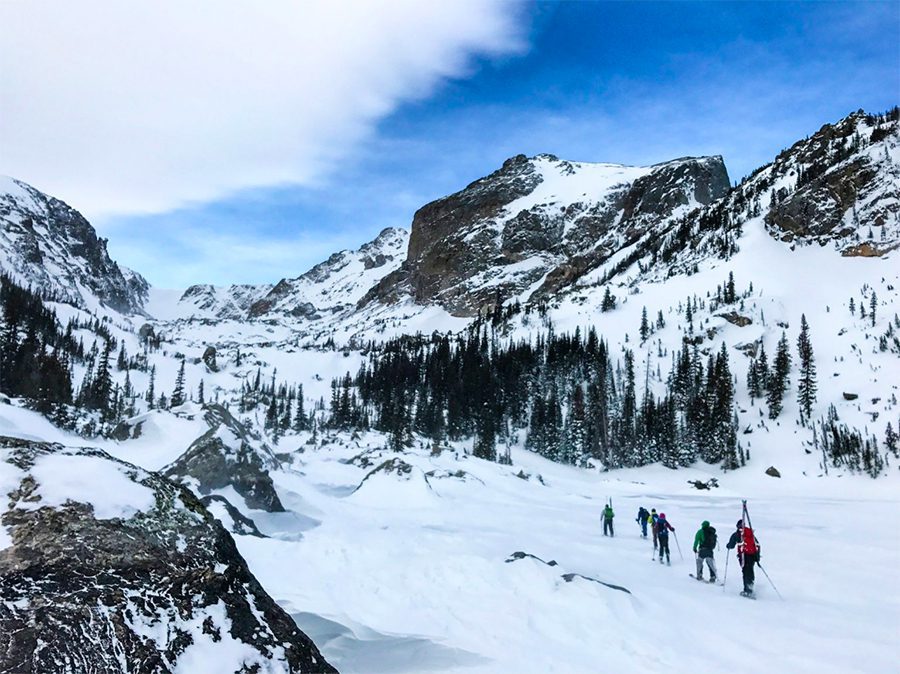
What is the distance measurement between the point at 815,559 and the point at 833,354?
6060cm

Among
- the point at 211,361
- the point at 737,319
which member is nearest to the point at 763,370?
the point at 737,319

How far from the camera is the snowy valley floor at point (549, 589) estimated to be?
26.9 ft

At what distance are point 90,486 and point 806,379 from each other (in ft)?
225

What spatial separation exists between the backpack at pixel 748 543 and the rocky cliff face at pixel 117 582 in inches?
399

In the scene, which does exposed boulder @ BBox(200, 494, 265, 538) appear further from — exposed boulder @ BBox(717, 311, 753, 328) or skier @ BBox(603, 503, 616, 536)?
exposed boulder @ BBox(717, 311, 753, 328)

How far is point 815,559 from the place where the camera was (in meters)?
15.7

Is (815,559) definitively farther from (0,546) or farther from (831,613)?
(0,546)

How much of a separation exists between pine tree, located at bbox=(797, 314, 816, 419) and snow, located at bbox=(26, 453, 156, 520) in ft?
219

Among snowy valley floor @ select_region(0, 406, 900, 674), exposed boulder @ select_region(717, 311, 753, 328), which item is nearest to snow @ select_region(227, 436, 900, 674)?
snowy valley floor @ select_region(0, 406, 900, 674)

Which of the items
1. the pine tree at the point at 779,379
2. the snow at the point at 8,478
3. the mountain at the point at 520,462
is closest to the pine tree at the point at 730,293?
the mountain at the point at 520,462

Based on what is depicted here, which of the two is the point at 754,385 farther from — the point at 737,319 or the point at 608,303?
the point at 608,303

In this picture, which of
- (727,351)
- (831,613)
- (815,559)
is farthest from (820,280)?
(831,613)

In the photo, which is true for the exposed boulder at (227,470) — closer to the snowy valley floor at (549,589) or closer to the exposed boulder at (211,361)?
the snowy valley floor at (549,589)

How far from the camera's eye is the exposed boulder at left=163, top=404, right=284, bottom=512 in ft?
67.8
